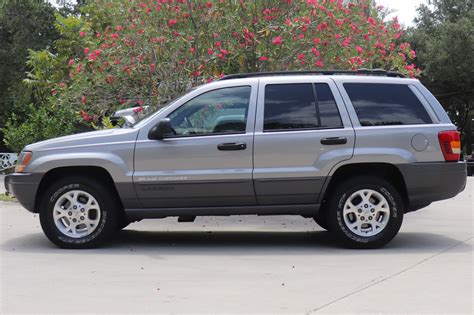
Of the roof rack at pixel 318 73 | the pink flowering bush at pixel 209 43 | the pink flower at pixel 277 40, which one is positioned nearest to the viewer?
the roof rack at pixel 318 73

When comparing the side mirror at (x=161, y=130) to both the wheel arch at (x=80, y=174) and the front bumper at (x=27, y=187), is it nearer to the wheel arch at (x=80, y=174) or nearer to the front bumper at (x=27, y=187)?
the wheel arch at (x=80, y=174)

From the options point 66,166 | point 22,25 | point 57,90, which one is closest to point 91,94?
point 57,90

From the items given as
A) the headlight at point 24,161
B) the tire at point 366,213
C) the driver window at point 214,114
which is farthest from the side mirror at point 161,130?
the tire at point 366,213

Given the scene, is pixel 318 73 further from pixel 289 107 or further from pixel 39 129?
pixel 39 129

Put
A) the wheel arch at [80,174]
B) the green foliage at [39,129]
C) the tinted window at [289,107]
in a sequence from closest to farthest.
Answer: the tinted window at [289,107] → the wheel arch at [80,174] → the green foliage at [39,129]

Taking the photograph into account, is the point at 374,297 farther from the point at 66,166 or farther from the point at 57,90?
the point at 57,90

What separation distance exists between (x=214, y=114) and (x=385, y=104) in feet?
6.27

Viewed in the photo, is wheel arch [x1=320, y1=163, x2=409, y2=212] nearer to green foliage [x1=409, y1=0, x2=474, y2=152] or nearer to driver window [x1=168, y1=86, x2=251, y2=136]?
driver window [x1=168, y1=86, x2=251, y2=136]

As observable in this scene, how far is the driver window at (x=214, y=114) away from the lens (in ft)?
26.4

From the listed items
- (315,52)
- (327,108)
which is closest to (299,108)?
(327,108)

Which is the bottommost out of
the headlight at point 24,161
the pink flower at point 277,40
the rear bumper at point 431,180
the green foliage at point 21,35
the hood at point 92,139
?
the rear bumper at point 431,180

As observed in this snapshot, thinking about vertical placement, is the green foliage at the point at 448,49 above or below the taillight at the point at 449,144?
above

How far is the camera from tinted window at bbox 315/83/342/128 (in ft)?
26.5

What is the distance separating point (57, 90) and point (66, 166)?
5552mm
